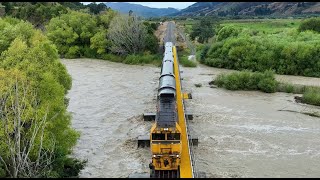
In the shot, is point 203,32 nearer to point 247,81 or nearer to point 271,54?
point 271,54

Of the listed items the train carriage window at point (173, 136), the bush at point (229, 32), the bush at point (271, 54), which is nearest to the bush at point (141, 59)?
the bush at point (271, 54)

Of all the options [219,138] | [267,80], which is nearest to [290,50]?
[267,80]

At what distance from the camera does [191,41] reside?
9175 centimetres

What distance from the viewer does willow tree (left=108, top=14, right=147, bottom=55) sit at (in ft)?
225

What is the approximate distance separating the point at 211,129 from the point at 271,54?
2958cm

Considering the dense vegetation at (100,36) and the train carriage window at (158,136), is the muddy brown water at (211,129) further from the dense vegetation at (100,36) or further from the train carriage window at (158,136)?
the dense vegetation at (100,36)

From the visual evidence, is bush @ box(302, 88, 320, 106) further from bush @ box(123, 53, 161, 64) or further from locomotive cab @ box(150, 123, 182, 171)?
bush @ box(123, 53, 161, 64)

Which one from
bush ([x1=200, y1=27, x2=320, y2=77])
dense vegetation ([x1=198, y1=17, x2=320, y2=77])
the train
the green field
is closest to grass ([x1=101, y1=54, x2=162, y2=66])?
dense vegetation ([x1=198, y1=17, x2=320, y2=77])

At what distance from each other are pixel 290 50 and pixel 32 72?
4317 centimetres

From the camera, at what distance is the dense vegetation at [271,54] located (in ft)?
189

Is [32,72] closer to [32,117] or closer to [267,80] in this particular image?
[32,117]

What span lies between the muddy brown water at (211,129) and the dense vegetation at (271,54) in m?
5.03

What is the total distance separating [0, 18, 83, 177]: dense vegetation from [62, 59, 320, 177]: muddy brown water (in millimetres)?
2649

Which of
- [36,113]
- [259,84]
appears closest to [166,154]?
[36,113]
